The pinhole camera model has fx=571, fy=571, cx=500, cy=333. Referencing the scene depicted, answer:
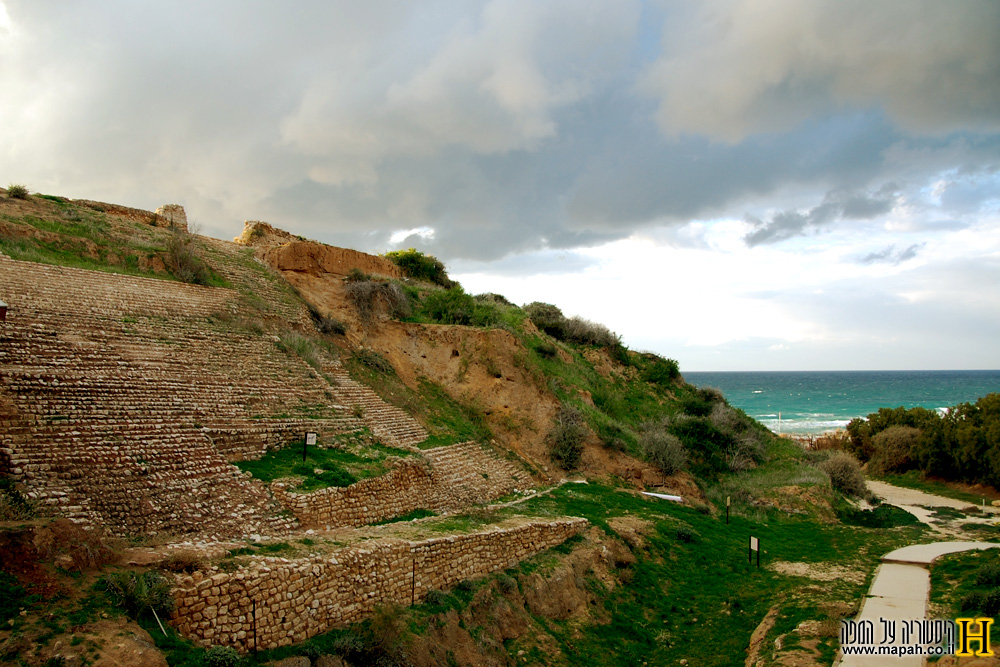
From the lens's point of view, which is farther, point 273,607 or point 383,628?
point 383,628

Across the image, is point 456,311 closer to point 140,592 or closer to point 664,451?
point 664,451

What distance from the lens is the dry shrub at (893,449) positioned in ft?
119

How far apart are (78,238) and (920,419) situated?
46.5 metres

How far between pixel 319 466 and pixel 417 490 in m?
2.62

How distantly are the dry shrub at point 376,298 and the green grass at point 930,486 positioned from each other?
2926cm

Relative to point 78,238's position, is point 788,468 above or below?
below

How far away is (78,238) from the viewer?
55.7 feet

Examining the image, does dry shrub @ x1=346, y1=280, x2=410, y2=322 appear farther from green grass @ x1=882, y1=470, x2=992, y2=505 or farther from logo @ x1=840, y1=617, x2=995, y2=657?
green grass @ x1=882, y1=470, x2=992, y2=505

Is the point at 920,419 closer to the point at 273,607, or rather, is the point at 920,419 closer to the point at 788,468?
the point at 788,468

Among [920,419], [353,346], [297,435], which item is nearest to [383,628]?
[297,435]

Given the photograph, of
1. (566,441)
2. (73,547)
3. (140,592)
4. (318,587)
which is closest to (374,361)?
(566,441)

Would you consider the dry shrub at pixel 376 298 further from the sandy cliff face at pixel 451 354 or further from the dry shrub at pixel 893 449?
A: the dry shrub at pixel 893 449

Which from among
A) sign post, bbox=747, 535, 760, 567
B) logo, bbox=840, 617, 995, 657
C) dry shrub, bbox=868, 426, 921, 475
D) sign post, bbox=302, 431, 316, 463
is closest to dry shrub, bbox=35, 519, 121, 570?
sign post, bbox=302, 431, 316, 463

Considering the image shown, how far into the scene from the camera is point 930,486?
3272cm
